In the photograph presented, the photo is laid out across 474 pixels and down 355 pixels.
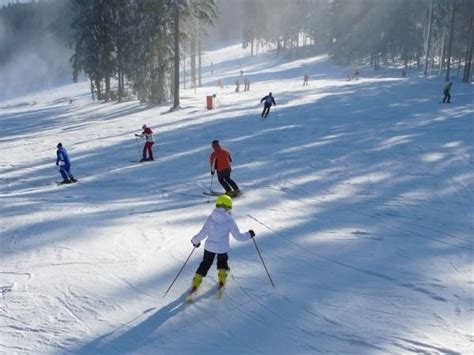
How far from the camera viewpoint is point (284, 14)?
86438mm

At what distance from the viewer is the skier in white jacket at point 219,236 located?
21.6 ft

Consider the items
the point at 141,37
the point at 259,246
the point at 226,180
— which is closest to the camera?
the point at 259,246

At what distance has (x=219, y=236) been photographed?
21.9 feet

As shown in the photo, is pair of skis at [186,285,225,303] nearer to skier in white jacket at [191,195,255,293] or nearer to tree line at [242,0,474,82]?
skier in white jacket at [191,195,255,293]

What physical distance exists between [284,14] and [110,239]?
281ft

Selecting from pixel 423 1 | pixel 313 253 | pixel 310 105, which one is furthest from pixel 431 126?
pixel 423 1

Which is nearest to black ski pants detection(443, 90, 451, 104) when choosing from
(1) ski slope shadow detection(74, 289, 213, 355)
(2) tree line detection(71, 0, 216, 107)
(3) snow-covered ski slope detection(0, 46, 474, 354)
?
(3) snow-covered ski slope detection(0, 46, 474, 354)

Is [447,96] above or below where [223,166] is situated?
above

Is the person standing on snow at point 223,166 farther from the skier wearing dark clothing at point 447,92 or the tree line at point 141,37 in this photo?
the skier wearing dark clothing at point 447,92

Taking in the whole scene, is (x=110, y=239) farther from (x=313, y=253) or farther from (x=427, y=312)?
(x=427, y=312)

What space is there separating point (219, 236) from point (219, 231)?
81 mm

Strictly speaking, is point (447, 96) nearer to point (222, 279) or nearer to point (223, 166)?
point (223, 166)

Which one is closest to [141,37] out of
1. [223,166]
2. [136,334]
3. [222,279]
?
[223,166]

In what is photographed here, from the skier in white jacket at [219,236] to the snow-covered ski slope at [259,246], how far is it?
35cm
